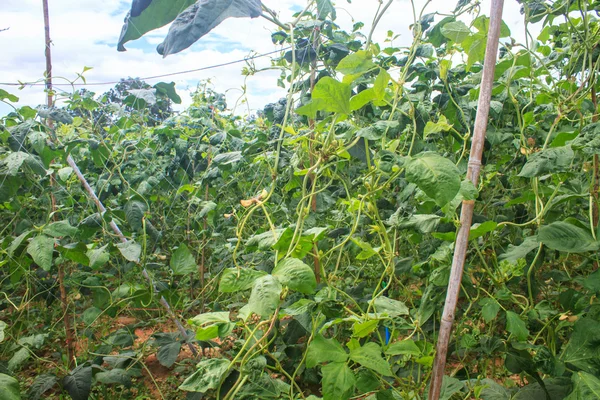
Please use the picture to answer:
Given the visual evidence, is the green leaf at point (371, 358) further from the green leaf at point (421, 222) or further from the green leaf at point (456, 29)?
the green leaf at point (456, 29)

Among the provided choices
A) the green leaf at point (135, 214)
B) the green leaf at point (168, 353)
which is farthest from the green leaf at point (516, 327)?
the green leaf at point (135, 214)

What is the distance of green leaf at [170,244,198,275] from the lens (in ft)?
5.36

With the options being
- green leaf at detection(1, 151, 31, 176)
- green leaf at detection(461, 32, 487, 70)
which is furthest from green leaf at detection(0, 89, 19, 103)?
green leaf at detection(461, 32, 487, 70)

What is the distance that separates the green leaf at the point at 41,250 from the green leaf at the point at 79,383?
1.55ft

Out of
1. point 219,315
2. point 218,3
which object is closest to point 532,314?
point 219,315

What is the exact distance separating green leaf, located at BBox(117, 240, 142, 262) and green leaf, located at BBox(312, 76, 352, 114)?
982 millimetres

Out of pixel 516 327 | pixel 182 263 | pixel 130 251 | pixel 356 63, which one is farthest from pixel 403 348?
pixel 130 251

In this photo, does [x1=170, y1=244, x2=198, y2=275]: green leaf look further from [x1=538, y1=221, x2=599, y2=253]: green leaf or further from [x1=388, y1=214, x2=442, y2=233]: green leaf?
[x1=538, y1=221, x2=599, y2=253]: green leaf

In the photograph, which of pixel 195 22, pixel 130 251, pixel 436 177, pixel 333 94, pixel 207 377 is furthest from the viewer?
pixel 130 251

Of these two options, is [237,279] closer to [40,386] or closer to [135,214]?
[135,214]

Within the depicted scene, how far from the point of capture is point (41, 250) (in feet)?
4.84

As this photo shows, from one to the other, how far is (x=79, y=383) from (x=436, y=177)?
59.9 inches

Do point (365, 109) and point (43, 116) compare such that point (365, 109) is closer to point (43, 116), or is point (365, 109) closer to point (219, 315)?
point (219, 315)

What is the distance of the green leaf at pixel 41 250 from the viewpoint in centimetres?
146
